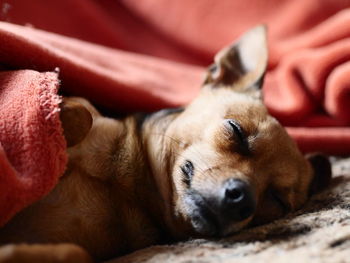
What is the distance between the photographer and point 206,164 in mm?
1784

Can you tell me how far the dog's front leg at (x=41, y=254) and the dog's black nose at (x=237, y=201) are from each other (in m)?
0.51

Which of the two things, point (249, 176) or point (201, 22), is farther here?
point (201, 22)

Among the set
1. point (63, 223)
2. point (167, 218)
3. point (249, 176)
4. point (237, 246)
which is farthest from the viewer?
point (167, 218)

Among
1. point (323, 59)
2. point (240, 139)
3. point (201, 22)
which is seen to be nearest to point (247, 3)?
point (201, 22)

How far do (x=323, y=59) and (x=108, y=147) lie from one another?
138 centimetres

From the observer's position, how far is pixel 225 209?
1.62 metres

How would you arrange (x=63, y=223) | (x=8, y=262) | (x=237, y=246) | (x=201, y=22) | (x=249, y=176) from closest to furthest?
1. (x=8, y=262)
2. (x=237, y=246)
3. (x=63, y=223)
4. (x=249, y=176)
5. (x=201, y=22)

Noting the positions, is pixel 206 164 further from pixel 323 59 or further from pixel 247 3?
pixel 247 3

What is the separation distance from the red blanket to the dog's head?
345mm

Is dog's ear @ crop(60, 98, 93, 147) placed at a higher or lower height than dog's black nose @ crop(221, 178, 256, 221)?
higher

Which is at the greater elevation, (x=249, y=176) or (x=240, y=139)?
(x=240, y=139)

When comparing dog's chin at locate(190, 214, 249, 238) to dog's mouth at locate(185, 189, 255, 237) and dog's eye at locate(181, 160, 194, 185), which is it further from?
dog's eye at locate(181, 160, 194, 185)

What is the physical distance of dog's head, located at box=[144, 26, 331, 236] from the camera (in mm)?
1647

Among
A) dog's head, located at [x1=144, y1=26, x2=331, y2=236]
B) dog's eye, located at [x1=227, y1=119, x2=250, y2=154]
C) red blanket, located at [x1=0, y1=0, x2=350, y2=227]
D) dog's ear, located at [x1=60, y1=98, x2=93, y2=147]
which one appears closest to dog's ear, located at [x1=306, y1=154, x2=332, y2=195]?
dog's head, located at [x1=144, y1=26, x2=331, y2=236]
